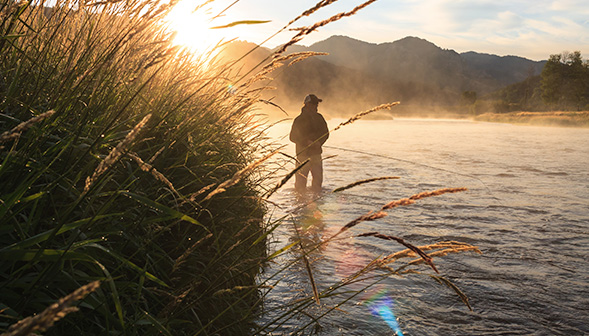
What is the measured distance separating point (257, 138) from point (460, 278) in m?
2.85

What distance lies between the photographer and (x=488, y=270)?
5.68m

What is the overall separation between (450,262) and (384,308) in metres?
1.94

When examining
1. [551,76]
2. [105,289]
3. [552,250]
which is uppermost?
[551,76]

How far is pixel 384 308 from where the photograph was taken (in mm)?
4430

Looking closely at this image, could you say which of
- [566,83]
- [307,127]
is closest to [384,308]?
[307,127]

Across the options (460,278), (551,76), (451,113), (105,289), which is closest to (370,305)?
(460,278)

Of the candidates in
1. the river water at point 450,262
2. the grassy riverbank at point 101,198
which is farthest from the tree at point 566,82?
the grassy riverbank at point 101,198

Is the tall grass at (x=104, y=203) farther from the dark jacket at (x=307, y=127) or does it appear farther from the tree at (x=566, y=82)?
the tree at (x=566, y=82)

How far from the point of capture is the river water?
4.09 metres

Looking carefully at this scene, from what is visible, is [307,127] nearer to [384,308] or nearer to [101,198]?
[384,308]

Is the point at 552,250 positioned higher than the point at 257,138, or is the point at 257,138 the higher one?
the point at 257,138

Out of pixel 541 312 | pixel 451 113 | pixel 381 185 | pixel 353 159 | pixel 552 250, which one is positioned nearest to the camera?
pixel 541 312

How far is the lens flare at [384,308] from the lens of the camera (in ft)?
13.3

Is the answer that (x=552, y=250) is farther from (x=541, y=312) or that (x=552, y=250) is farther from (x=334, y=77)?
(x=334, y=77)
